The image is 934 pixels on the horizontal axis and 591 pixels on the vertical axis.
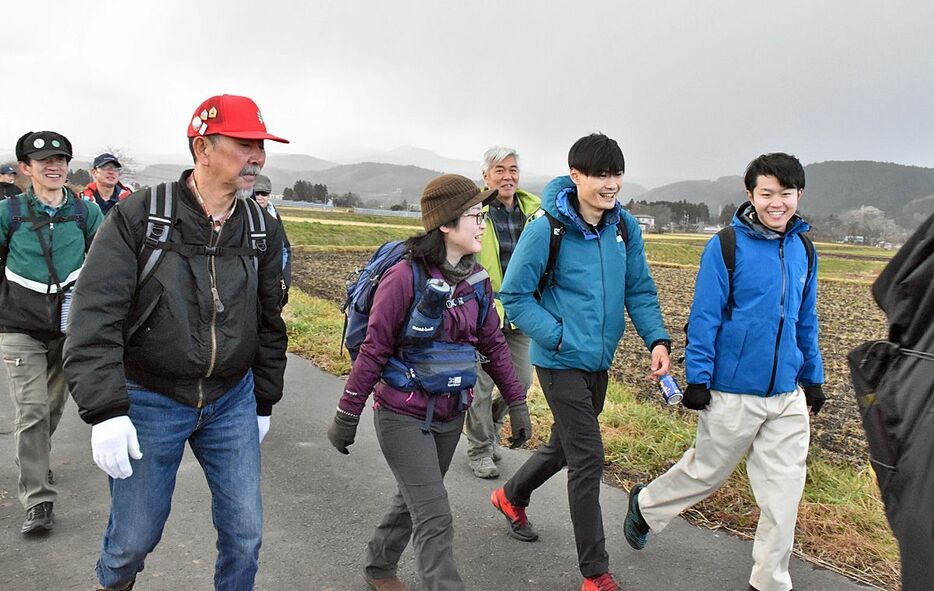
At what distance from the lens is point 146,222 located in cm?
270

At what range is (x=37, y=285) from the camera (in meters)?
4.62

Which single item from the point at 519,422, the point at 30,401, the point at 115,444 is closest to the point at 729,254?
the point at 519,422

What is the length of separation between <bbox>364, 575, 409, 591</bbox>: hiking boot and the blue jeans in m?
0.85

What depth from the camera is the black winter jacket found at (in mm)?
2541

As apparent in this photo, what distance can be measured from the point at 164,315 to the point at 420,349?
1.11 m

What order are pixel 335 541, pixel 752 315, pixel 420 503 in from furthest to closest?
pixel 335 541
pixel 752 315
pixel 420 503

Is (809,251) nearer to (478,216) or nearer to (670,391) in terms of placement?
(670,391)

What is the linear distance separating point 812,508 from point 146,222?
407cm

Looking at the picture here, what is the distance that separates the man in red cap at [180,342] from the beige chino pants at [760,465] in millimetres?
2270

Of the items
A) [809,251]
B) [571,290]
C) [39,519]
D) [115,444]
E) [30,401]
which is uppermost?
[809,251]

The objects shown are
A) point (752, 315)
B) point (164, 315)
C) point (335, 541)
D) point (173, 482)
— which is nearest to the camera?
point (164, 315)

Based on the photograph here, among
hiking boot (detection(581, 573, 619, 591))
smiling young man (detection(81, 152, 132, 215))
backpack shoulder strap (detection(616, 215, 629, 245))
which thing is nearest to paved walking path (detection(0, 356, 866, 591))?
hiking boot (detection(581, 573, 619, 591))

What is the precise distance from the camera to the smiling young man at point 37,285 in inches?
180

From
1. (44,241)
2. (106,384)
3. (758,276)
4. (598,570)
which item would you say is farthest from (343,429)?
(44,241)
